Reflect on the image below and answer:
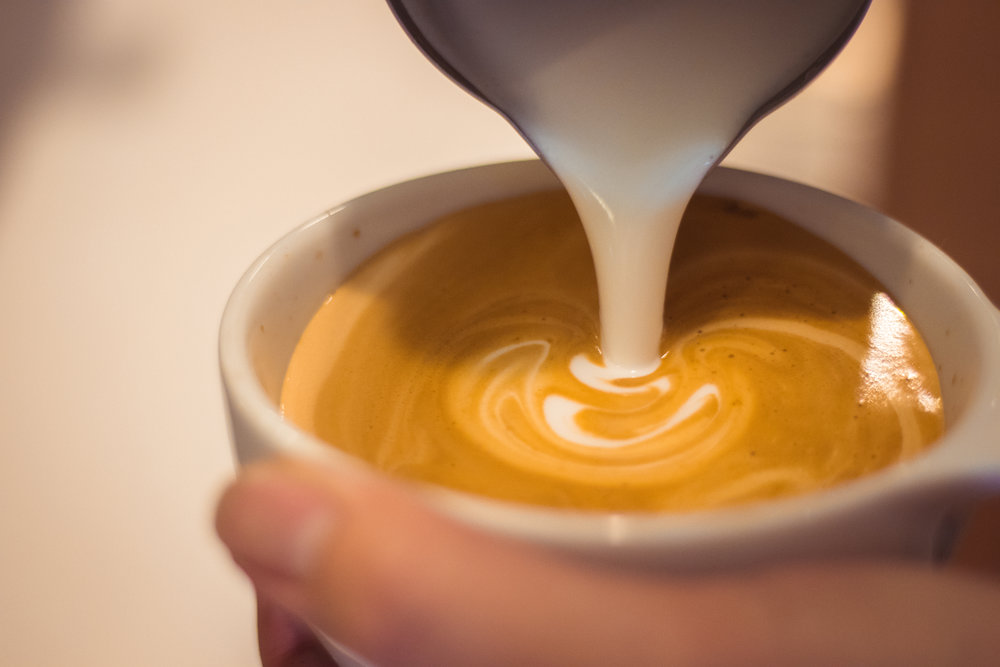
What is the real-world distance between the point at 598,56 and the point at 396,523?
0.36 meters

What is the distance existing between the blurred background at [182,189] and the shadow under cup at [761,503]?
0.30 meters

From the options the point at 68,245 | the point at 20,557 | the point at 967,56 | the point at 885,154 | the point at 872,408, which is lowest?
the point at 20,557

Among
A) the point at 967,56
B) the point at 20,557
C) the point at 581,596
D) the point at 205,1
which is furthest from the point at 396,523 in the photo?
the point at 205,1

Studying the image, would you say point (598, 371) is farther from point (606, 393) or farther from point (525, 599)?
point (525, 599)

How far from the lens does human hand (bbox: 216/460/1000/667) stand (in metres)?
0.35

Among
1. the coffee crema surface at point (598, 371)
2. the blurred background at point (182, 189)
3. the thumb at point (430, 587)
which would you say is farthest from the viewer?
the blurred background at point (182, 189)

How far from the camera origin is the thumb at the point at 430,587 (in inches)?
13.9

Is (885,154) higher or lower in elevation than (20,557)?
higher

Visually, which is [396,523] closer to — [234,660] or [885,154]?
[234,660]

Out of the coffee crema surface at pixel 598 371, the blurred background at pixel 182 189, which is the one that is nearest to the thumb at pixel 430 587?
the coffee crema surface at pixel 598 371

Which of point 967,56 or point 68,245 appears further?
point 967,56

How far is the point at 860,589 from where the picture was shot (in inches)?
15.5

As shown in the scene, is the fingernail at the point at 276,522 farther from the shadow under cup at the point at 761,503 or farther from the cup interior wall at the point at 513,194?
the cup interior wall at the point at 513,194

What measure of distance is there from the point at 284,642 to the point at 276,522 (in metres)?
0.31
